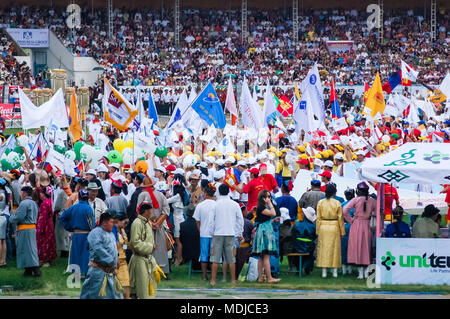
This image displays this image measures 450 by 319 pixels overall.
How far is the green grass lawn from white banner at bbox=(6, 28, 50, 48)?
1386 inches

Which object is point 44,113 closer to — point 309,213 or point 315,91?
point 315,91

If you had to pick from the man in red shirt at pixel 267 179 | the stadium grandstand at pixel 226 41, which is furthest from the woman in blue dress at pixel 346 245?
the stadium grandstand at pixel 226 41

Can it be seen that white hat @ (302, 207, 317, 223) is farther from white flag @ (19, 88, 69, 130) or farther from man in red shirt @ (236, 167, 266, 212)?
white flag @ (19, 88, 69, 130)

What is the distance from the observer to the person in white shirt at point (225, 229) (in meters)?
13.5

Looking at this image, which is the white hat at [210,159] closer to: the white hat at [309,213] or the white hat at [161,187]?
the white hat at [161,187]

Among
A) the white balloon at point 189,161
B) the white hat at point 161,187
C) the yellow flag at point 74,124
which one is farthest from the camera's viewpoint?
the yellow flag at point 74,124

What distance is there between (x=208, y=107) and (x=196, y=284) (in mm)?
9613

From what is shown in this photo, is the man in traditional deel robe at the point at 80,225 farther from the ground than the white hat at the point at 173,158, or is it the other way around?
the white hat at the point at 173,158

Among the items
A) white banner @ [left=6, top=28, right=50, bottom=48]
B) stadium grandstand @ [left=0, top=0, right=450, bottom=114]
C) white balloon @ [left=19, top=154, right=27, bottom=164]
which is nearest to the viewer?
white balloon @ [left=19, top=154, right=27, bottom=164]

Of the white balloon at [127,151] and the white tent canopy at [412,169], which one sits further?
the white balloon at [127,151]

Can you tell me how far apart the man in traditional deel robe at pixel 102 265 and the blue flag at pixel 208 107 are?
1198 centimetres

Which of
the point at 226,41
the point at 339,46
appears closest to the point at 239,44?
the point at 226,41

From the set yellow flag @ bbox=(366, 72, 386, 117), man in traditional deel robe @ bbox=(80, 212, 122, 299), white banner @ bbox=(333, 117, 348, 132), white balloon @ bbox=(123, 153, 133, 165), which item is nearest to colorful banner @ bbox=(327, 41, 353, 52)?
yellow flag @ bbox=(366, 72, 386, 117)

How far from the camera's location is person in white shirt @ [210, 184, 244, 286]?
13484 millimetres
